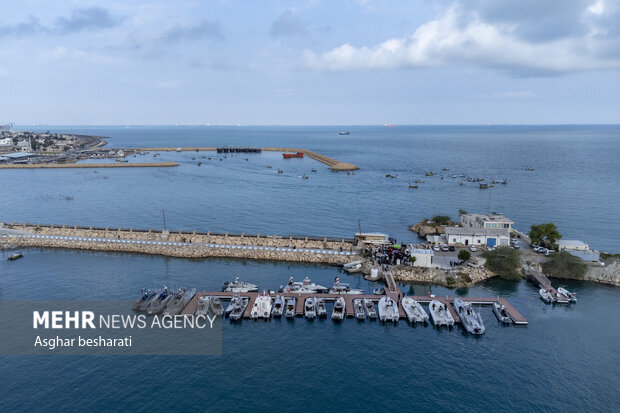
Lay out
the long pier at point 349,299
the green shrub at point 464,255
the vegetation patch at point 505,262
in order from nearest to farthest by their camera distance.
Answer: the long pier at point 349,299 < the vegetation patch at point 505,262 < the green shrub at point 464,255

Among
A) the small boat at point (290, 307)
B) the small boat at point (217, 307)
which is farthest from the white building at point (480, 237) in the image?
the small boat at point (217, 307)

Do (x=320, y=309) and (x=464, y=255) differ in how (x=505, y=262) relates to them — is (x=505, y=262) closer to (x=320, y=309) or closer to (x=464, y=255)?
(x=464, y=255)

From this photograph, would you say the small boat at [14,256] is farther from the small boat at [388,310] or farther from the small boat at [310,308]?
the small boat at [388,310]

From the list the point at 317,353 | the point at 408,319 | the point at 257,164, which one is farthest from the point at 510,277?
the point at 257,164

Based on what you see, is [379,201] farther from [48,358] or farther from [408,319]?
[48,358]

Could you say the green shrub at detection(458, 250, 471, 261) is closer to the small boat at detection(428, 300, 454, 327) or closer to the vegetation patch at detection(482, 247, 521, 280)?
the vegetation patch at detection(482, 247, 521, 280)

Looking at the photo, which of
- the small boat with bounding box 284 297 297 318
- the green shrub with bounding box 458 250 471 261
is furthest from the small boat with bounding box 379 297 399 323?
the green shrub with bounding box 458 250 471 261
